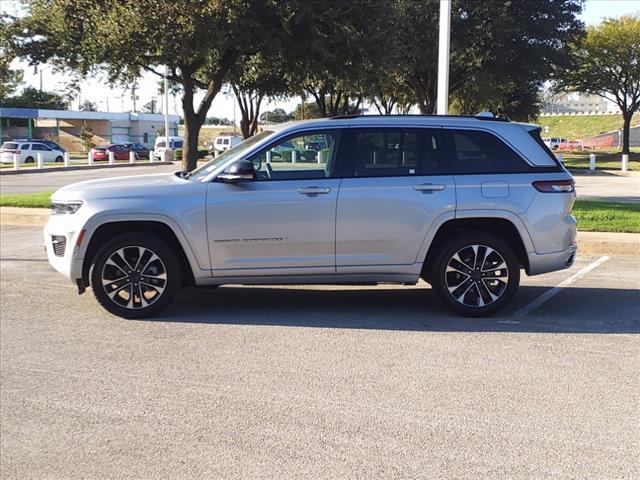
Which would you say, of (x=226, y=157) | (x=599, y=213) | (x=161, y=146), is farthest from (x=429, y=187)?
(x=161, y=146)

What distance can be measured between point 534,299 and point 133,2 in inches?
369

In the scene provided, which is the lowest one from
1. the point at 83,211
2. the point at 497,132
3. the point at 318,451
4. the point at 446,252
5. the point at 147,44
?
the point at 318,451

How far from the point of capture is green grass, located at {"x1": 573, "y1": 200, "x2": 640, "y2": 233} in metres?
11.6

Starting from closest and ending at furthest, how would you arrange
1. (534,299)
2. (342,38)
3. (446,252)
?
1. (446,252)
2. (534,299)
3. (342,38)

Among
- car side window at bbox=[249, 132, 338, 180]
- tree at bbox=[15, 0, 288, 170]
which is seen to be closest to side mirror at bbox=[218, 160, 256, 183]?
car side window at bbox=[249, 132, 338, 180]

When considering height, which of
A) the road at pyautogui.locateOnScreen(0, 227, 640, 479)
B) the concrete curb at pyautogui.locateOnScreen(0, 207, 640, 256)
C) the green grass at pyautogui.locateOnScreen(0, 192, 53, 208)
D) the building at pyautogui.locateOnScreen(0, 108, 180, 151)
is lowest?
the road at pyautogui.locateOnScreen(0, 227, 640, 479)

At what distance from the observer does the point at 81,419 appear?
4316 millimetres

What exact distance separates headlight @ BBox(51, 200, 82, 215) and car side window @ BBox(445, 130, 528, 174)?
11.9ft

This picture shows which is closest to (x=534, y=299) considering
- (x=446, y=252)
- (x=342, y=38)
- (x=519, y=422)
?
(x=446, y=252)

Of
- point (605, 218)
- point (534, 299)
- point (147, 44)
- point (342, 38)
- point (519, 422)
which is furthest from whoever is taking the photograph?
point (342, 38)

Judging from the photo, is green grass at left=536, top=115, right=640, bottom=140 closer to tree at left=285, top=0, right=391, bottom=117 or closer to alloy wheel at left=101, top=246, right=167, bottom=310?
tree at left=285, top=0, right=391, bottom=117

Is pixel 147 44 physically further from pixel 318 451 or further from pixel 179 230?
pixel 318 451

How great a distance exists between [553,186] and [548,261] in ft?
2.41

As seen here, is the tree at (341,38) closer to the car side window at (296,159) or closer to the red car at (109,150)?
the car side window at (296,159)
